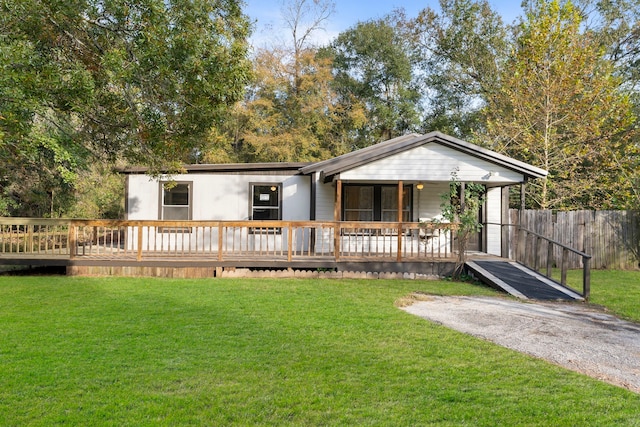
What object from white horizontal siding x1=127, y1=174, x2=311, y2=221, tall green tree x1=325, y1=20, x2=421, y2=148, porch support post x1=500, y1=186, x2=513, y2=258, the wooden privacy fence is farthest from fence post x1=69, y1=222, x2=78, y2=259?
tall green tree x1=325, y1=20, x2=421, y2=148

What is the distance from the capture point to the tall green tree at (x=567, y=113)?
49.4 feet

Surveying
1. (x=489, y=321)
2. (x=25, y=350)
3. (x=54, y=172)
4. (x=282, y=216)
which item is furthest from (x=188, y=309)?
(x=54, y=172)

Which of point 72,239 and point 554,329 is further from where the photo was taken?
point 72,239

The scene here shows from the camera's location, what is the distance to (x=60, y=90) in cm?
784

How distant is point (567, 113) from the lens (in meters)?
15.6

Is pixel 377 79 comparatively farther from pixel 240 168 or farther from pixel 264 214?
pixel 264 214

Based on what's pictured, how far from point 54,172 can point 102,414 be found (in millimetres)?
15384

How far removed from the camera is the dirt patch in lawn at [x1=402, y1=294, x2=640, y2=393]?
4.49 metres

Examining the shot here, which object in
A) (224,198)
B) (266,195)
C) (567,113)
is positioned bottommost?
(224,198)

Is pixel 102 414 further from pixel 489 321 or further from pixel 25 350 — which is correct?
pixel 489 321

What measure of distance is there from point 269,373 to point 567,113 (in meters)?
15.8

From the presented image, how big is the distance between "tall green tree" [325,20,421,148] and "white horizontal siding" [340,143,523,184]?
17.1m

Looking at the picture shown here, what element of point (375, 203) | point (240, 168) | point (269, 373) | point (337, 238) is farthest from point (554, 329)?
point (240, 168)

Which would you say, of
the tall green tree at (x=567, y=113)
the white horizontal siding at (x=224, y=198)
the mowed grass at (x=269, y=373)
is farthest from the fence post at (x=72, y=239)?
the tall green tree at (x=567, y=113)
